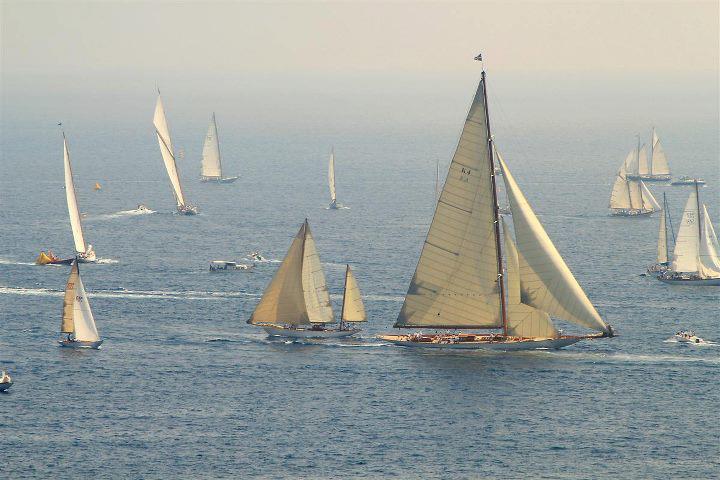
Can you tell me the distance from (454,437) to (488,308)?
24190 mm

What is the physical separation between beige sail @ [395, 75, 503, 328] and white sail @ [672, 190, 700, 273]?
48954 millimetres

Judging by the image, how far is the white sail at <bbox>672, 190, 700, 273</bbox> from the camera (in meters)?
168

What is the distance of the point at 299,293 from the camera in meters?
132

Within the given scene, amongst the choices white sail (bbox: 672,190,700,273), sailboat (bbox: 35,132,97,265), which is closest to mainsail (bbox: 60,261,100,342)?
sailboat (bbox: 35,132,97,265)

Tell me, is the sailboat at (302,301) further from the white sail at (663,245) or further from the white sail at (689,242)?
the white sail at (663,245)

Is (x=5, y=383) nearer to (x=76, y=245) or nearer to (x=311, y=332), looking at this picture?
(x=311, y=332)

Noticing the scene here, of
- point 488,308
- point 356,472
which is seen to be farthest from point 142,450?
point 488,308

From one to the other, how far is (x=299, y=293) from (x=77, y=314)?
2122cm

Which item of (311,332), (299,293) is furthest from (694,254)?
(299,293)

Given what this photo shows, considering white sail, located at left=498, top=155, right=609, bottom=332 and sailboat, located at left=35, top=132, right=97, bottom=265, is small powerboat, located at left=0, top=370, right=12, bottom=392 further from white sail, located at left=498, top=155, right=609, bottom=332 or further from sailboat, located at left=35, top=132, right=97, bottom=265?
sailboat, located at left=35, top=132, right=97, bottom=265

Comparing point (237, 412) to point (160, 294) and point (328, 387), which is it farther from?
point (160, 294)

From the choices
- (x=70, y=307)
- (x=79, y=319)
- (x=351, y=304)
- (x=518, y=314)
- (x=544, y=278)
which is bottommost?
(x=79, y=319)

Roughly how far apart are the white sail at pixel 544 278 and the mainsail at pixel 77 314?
134 feet

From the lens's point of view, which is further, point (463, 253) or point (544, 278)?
point (463, 253)
